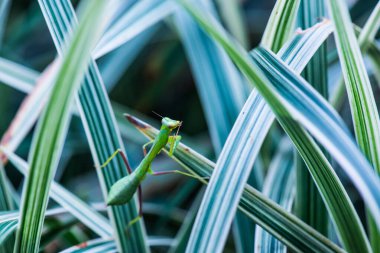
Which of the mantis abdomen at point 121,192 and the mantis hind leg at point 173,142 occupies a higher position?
the mantis hind leg at point 173,142

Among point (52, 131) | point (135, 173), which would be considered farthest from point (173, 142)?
point (52, 131)

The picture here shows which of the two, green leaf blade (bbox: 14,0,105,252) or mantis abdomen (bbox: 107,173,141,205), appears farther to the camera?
mantis abdomen (bbox: 107,173,141,205)

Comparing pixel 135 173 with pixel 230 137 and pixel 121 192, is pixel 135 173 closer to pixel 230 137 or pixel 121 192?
pixel 121 192

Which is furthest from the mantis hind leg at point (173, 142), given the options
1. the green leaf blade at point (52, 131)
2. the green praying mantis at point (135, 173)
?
the green leaf blade at point (52, 131)

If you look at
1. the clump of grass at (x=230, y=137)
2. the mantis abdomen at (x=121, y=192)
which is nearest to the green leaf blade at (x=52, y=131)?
the clump of grass at (x=230, y=137)

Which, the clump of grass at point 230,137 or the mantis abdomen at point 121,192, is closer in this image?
the clump of grass at point 230,137

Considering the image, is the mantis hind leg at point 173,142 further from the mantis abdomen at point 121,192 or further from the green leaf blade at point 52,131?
the green leaf blade at point 52,131

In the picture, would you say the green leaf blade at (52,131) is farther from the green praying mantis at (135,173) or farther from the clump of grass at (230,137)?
the green praying mantis at (135,173)

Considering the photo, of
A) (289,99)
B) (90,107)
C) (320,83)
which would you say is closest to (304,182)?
(320,83)

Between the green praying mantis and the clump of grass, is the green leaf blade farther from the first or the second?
the green praying mantis

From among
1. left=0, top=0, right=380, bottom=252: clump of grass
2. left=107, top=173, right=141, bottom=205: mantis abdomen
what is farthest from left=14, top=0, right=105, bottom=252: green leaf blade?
left=107, top=173, right=141, bottom=205: mantis abdomen

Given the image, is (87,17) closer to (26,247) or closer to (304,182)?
(26,247)
